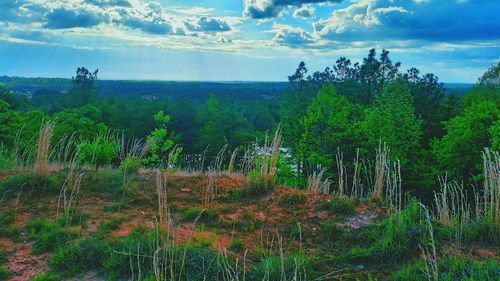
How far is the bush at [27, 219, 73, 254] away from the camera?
227 inches

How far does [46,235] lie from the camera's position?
19.4 feet

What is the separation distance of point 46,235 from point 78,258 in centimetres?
85

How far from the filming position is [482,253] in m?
5.54

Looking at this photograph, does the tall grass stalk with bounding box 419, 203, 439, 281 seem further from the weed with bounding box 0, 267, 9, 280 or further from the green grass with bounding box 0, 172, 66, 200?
the green grass with bounding box 0, 172, 66, 200

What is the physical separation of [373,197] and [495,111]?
80.6 feet

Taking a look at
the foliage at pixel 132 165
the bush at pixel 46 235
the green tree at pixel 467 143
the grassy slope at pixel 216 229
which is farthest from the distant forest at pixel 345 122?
the bush at pixel 46 235

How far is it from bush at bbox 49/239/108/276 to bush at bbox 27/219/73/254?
0.31 m

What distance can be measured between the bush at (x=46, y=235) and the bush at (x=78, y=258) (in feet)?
1.00

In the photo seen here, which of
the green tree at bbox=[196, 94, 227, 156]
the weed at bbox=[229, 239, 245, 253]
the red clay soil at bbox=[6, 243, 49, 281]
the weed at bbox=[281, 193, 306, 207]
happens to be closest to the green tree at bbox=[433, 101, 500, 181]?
the weed at bbox=[281, 193, 306, 207]

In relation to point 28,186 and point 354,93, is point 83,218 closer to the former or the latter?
point 28,186

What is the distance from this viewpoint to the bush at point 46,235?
5754 millimetres

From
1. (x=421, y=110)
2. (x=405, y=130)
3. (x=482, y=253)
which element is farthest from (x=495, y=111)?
(x=482, y=253)

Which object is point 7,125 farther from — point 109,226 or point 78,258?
point 78,258

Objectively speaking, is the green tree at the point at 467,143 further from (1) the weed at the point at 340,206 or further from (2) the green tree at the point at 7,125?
(2) the green tree at the point at 7,125
